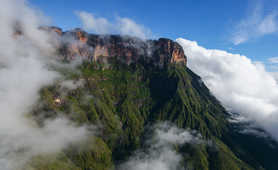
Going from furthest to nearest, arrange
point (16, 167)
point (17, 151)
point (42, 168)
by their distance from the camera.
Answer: point (17, 151) → point (42, 168) → point (16, 167)

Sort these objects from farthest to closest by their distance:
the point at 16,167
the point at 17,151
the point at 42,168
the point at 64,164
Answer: the point at 64,164, the point at 17,151, the point at 42,168, the point at 16,167

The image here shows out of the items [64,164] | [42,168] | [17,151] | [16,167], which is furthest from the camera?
[64,164]

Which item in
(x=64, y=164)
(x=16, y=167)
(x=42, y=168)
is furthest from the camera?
(x=64, y=164)

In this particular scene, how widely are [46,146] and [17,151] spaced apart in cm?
2995

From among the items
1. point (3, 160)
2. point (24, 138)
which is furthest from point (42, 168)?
point (24, 138)

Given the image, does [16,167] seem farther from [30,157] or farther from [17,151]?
[17,151]

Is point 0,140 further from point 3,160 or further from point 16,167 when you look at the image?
point 16,167

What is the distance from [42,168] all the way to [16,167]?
22.3 meters

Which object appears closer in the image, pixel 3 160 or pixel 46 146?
pixel 3 160

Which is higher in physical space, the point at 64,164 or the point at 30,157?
the point at 30,157

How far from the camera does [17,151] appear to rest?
17625 centimetres

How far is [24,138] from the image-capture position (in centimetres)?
19625

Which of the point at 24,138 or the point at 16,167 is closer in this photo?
the point at 16,167

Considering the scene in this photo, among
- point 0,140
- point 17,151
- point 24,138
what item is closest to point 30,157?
point 17,151
